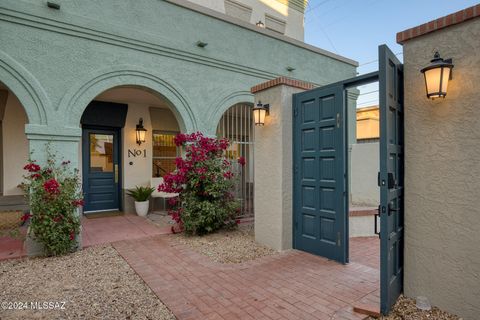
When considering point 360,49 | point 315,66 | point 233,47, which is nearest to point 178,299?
point 233,47

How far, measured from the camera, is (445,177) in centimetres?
294

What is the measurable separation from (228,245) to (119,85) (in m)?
3.90

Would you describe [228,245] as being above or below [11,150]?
below

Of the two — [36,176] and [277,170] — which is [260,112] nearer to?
[277,170]

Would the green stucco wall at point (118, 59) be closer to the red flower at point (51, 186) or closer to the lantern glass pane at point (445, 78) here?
the red flower at point (51, 186)

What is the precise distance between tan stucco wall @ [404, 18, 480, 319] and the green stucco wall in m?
4.60

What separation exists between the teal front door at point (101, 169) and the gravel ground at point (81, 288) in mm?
3674

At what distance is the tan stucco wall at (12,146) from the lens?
709 cm

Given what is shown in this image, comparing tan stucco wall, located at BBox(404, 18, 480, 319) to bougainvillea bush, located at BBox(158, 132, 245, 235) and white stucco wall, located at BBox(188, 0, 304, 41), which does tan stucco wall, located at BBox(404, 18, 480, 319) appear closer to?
bougainvillea bush, located at BBox(158, 132, 245, 235)

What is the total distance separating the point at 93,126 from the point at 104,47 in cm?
331

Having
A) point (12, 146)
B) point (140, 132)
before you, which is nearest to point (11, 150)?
point (12, 146)

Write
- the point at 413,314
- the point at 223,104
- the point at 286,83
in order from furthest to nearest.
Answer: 1. the point at 223,104
2. the point at 286,83
3. the point at 413,314

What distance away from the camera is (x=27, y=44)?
4.81 m

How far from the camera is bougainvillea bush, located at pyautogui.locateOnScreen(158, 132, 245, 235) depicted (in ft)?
19.3
